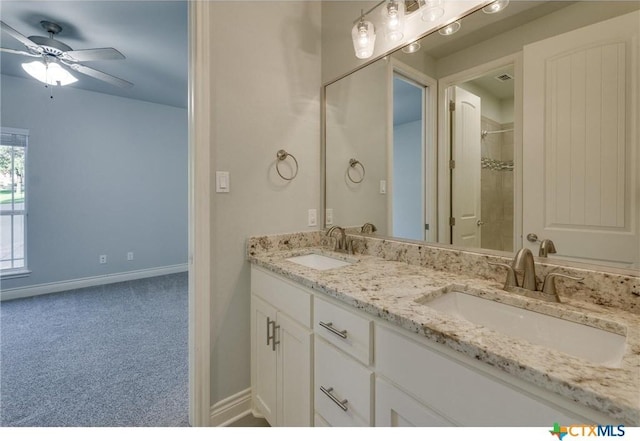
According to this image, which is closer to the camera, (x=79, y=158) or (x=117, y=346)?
(x=117, y=346)

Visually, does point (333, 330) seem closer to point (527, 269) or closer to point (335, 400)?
point (335, 400)

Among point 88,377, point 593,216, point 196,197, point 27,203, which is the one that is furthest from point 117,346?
point 593,216

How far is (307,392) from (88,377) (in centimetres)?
169

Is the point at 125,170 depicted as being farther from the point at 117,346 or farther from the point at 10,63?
the point at 117,346

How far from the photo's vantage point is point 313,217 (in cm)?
188

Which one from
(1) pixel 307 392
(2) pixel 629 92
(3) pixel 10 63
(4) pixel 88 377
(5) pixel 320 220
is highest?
(3) pixel 10 63

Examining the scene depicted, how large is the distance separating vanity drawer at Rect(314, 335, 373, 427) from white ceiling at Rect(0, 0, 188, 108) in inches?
A: 102

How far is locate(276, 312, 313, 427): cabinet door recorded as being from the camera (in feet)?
3.74

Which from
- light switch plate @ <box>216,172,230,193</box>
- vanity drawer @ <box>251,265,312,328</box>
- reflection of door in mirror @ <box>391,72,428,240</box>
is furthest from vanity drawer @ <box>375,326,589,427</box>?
light switch plate @ <box>216,172,230,193</box>

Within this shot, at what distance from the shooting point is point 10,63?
300 cm

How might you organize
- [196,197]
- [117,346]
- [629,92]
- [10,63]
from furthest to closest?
[10,63]
[117,346]
[196,197]
[629,92]

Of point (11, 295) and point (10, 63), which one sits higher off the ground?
point (10, 63)

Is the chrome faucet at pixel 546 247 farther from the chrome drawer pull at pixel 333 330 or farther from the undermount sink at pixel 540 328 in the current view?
the chrome drawer pull at pixel 333 330

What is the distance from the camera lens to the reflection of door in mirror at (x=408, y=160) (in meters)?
1.42
